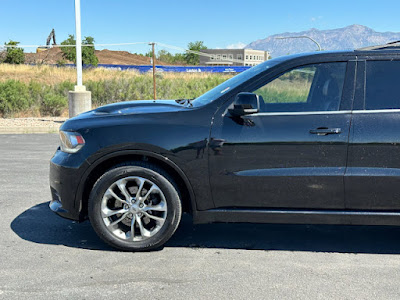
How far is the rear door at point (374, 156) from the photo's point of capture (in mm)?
4027

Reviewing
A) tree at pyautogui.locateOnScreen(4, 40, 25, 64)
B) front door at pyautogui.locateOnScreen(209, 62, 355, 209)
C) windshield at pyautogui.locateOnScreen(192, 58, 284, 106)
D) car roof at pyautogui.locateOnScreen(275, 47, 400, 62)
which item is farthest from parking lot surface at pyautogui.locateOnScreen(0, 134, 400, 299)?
tree at pyautogui.locateOnScreen(4, 40, 25, 64)

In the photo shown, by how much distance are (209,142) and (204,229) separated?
1.32 m

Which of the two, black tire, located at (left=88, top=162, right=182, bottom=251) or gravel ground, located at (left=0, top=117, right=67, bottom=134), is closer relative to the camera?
black tire, located at (left=88, top=162, right=182, bottom=251)

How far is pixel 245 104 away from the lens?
405 cm

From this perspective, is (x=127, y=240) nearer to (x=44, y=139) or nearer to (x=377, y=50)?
(x=377, y=50)

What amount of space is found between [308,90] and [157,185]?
1645 mm

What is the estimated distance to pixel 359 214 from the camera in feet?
13.5

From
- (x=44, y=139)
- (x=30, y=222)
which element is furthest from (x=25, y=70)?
(x=30, y=222)

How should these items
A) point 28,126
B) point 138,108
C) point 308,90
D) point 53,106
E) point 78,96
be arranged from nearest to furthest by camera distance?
point 308,90
point 138,108
point 28,126
point 78,96
point 53,106

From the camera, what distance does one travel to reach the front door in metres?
4.08

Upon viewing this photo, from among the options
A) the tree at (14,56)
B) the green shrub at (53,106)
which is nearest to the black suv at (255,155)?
Answer: the green shrub at (53,106)

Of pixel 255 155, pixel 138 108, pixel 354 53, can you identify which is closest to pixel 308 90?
pixel 354 53

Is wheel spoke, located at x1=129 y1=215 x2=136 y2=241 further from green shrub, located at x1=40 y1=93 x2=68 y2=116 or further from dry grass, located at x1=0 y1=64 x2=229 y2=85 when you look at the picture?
dry grass, located at x1=0 y1=64 x2=229 y2=85

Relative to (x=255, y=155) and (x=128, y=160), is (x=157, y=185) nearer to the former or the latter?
(x=128, y=160)
